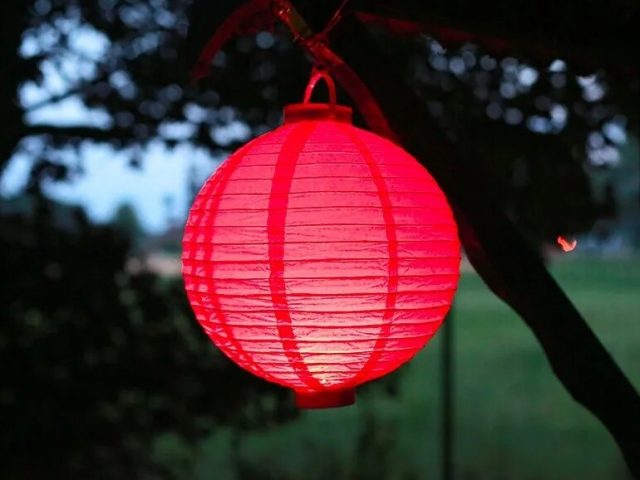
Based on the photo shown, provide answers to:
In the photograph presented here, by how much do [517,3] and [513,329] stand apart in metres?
5.31

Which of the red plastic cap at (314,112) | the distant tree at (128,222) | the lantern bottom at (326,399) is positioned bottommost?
the lantern bottom at (326,399)

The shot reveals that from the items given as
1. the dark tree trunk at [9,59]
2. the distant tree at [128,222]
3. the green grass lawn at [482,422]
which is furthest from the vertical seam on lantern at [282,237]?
the green grass lawn at [482,422]

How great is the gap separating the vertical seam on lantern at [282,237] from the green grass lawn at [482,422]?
116 inches

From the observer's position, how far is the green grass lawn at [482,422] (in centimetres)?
472

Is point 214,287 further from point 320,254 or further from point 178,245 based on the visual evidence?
point 178,245

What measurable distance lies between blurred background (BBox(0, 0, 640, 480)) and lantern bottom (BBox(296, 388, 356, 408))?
589mm

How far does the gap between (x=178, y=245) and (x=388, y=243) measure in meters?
2.53

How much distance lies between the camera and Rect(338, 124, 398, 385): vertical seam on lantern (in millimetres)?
1078

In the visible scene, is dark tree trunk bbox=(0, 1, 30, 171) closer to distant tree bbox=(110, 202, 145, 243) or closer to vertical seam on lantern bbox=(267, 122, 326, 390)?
distant tree bbox=(110, 202, 145, 243)

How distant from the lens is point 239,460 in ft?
15.4


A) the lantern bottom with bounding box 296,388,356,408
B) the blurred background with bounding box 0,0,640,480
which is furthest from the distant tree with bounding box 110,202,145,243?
the lantern bottom with bounding box 296,388,356,408

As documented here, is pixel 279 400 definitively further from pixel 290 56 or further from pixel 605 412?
pixel 605 412

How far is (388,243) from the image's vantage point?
1.07 metres

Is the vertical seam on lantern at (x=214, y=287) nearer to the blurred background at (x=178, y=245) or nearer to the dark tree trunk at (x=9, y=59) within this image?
the blurred background at (x=178, y=245)
